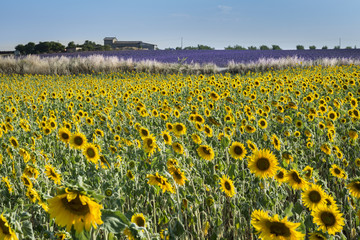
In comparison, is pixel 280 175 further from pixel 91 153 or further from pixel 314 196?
pixel 91 153

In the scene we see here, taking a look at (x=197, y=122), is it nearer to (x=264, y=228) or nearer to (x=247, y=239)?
(x=247, y=239)

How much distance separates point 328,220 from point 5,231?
5.02ft

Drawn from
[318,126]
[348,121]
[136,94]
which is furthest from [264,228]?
[136,94]

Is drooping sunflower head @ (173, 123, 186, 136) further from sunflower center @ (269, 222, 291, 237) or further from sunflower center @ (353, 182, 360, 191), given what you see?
sunflower center @ (269, 222, 291, 237)

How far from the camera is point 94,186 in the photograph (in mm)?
2746

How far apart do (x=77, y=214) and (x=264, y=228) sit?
0.76 metres

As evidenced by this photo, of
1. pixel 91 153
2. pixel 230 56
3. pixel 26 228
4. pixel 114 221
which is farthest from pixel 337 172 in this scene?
pixel 230 56

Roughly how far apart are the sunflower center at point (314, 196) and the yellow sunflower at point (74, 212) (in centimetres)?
136

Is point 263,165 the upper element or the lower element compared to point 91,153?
upper

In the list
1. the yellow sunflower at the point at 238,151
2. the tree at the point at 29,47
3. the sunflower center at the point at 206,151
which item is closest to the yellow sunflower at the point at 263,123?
the yellow sunflower at the point at 238,151

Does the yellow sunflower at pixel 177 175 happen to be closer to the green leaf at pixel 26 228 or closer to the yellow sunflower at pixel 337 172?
the green leaf at pixel 26 228

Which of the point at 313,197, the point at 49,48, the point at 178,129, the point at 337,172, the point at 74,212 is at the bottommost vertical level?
the point at 337,172

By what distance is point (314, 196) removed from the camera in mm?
1938

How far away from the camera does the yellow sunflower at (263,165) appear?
2.22 m
